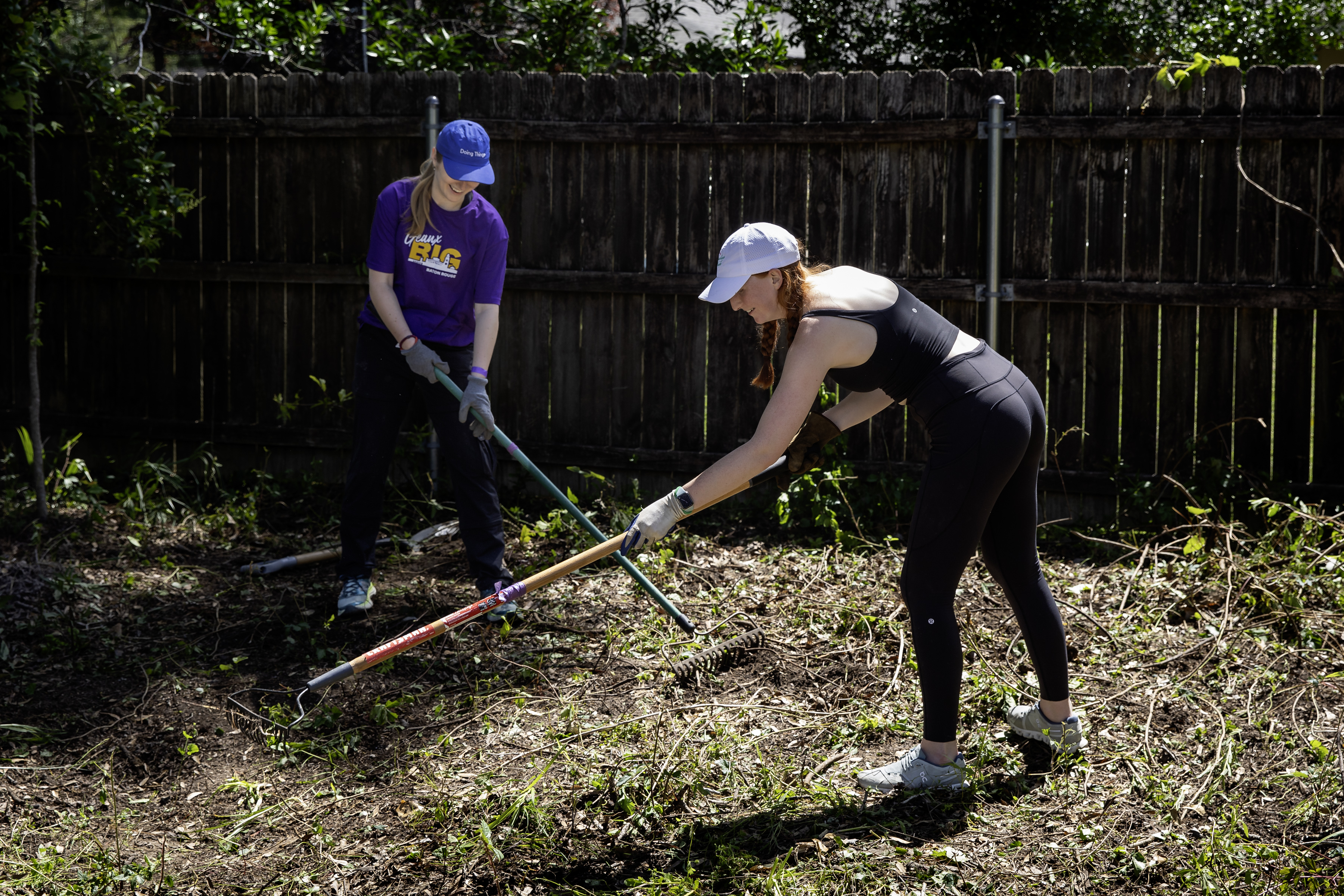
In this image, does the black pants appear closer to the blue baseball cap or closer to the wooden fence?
the blue baseball cap

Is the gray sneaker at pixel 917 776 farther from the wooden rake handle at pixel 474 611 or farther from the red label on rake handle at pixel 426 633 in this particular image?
the red label on rake handle at pixel 426 633

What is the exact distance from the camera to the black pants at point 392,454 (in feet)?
15.4

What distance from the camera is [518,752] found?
3596 mm

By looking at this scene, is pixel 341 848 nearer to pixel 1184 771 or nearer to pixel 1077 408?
pixel 1184 771

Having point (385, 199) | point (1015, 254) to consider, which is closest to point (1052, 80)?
point (1015, 254)

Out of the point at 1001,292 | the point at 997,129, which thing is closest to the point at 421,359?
the point at 1001,292

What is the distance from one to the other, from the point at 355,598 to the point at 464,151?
178 centimetres

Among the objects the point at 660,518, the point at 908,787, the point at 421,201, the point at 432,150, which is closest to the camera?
A: the point at 660,518

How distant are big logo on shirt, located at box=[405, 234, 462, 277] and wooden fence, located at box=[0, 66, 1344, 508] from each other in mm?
1511

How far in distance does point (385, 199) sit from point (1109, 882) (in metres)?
3.40

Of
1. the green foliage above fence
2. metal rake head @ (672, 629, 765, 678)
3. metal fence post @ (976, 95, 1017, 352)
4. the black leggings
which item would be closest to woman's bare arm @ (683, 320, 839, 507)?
the black leggings

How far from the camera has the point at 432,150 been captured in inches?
233

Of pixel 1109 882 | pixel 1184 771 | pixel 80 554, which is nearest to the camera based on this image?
pixel 1109 882

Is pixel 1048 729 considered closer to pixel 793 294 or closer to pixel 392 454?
pixel 793 294
